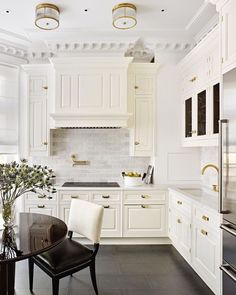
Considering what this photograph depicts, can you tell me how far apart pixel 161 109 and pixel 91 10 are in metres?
1.71

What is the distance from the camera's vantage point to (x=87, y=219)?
2734 mm

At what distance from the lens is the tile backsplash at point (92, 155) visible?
14.8ft

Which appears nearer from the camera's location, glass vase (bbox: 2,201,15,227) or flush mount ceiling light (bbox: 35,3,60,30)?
glass vase (bbox: 2,201,15,227)

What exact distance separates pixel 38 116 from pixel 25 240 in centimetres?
259

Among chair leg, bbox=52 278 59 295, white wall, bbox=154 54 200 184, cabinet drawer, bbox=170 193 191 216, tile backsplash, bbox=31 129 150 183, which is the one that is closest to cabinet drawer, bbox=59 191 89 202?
tile backsplash, bbox=31 129 150 183

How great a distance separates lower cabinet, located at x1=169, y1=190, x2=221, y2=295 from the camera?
2476mm

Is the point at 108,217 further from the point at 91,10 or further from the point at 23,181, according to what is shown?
the point at 91,10

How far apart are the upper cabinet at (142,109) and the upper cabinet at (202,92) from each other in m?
0.49

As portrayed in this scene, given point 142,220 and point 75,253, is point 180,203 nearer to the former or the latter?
point 142,220

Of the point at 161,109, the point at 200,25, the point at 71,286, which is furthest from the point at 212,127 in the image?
the point at 71,286

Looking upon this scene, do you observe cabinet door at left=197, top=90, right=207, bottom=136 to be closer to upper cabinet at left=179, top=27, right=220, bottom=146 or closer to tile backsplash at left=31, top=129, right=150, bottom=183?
upper cabinet at left=179, top=27, right=220, bottom=146

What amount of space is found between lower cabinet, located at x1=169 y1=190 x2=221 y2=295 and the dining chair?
1.05 meters

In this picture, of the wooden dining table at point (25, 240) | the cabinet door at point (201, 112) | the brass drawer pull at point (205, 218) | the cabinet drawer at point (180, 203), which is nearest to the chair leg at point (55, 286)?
the wooden dining table at point (25, 240)

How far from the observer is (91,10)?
3441 mm
